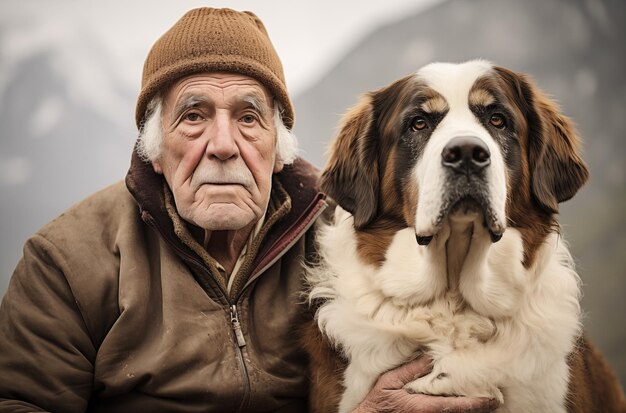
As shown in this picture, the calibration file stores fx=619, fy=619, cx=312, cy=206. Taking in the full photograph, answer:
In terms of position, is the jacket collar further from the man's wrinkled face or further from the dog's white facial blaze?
the dog's white facial blaze

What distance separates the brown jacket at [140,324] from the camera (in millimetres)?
2596

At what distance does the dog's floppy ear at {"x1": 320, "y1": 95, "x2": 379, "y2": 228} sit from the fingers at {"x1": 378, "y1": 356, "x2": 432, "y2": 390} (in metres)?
0.62

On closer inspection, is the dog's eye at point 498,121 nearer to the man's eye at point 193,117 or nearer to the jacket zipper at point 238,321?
the jacket zipper at point 238,321

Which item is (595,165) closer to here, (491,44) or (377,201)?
(491,44)

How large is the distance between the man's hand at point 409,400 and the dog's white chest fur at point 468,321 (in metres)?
0.03

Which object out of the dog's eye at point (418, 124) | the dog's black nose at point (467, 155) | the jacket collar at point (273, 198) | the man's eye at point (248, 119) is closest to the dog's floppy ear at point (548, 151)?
the dog's eye at point (418, 124)

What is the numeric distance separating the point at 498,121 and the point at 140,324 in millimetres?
1740

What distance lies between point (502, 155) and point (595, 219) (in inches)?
186

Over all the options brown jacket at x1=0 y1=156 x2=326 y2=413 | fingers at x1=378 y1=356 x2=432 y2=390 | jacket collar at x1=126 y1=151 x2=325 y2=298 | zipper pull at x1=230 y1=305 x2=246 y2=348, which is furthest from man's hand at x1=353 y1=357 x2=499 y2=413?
jacket collar at x1=126 y1=151 x2=325 y2=298

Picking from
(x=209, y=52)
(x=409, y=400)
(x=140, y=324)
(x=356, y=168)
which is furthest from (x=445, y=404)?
(x=209, y=52)

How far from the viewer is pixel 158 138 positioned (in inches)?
119

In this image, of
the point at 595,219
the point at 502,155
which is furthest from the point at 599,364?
the point at 595,219

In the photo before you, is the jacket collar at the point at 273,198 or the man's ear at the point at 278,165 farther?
the man's ear at the point at 278,165

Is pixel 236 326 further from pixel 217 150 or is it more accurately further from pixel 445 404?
pixel 445 404
